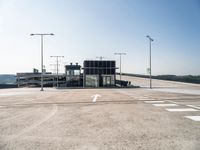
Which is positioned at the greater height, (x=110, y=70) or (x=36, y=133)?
(x=110, y=70)

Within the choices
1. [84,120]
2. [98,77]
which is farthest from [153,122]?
[98,77]

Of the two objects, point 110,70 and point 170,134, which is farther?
point 110,70

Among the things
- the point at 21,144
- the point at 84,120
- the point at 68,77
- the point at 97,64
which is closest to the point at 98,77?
the point at 97,64

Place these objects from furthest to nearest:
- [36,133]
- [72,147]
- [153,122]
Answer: [153,122] < [36,133] < [72,147]

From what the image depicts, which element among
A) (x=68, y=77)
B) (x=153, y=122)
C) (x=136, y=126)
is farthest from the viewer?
(x=68, y=77)

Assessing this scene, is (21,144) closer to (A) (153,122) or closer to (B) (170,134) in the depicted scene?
(B) (170,134)

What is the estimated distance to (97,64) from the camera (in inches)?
1922

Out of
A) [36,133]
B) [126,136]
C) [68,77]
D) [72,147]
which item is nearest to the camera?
[72,147]

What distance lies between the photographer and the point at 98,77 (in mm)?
48906

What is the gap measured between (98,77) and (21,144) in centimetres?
4302

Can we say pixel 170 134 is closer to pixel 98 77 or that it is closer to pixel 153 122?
pixel 153 122

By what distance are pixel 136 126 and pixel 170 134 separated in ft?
4.68

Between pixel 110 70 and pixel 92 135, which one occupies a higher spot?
pixel 110 70

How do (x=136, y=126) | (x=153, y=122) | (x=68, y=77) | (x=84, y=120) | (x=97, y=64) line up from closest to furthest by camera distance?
1. (x=136, y=126)
2. (x=153, y=122)
3. (x=84, y=120)
4. (x=97, y=64)
5. (x=68, y=77)
